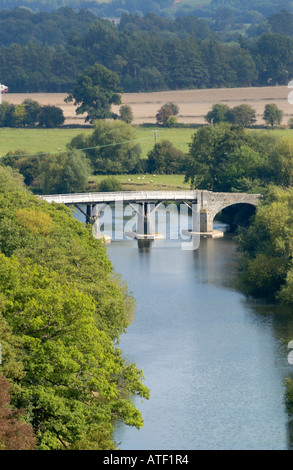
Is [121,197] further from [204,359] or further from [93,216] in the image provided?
[204,359]

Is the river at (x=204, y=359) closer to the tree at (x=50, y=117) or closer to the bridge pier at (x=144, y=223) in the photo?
the bridge pier at (x=144, y=223)

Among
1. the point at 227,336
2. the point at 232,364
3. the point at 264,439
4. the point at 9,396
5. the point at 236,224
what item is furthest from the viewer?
the point at 236,224

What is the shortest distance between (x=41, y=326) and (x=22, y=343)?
54.7 inches

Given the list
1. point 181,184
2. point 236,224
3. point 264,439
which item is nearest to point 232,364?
point 264,439

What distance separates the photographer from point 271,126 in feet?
623

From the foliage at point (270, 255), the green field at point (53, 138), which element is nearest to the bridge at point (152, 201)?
the foliage at point (270, 255)

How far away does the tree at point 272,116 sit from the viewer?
626ft

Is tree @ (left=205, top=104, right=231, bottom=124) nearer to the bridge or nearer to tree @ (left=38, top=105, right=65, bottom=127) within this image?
tree @ (left=38, top=105, right=65, bottom=127)

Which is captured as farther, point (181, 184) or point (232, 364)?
point (181, 184)

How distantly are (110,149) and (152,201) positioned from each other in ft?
126

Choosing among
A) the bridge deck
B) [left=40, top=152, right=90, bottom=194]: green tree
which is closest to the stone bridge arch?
the bridge deck

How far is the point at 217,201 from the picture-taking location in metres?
114

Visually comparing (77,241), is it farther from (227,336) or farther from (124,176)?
(124,176)

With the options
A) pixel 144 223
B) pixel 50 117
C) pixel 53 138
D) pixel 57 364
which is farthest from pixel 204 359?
pixel 50 117
